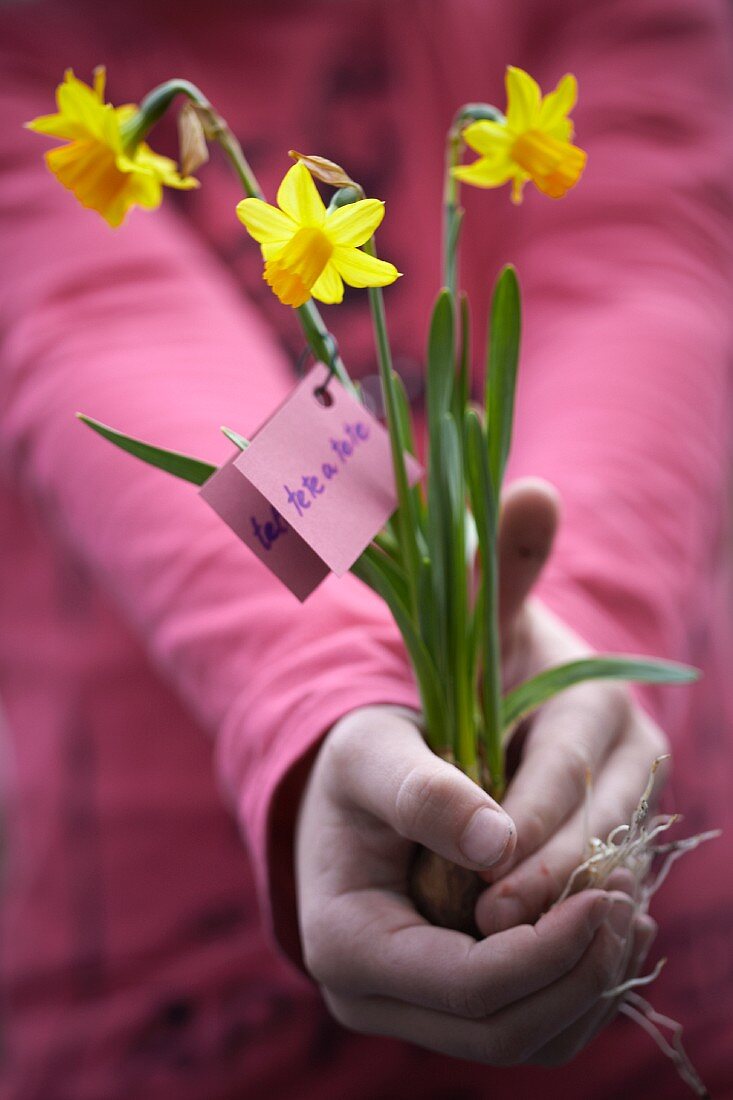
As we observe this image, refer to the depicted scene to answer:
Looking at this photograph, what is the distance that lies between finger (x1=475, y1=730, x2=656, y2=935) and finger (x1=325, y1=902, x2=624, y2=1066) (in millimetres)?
31

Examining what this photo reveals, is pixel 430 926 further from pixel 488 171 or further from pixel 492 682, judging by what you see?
pixel 488 171

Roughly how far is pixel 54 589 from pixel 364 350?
326mm

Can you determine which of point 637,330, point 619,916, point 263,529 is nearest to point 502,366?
point 263,529

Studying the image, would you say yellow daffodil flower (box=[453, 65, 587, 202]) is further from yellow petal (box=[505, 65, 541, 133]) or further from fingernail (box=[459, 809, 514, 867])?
fingernail (box=[459, 809, 514, 867])

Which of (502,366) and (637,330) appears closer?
(502,366)

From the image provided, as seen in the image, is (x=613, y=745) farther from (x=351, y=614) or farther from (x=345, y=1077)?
(x=345, y=1077)

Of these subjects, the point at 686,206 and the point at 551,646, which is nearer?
the point at 551,646

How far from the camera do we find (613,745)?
537mm

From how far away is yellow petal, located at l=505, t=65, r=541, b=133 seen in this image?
399 mm

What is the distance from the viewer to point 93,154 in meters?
0.40

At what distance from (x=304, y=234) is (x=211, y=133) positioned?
0.12 meters

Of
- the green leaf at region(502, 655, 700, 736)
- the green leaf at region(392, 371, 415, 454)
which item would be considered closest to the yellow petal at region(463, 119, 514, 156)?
the green leaf at region(392, 371, 415, 454)

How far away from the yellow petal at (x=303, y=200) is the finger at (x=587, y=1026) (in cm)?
36

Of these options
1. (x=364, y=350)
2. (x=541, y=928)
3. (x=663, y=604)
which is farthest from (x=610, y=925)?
(x=364, y=350)
